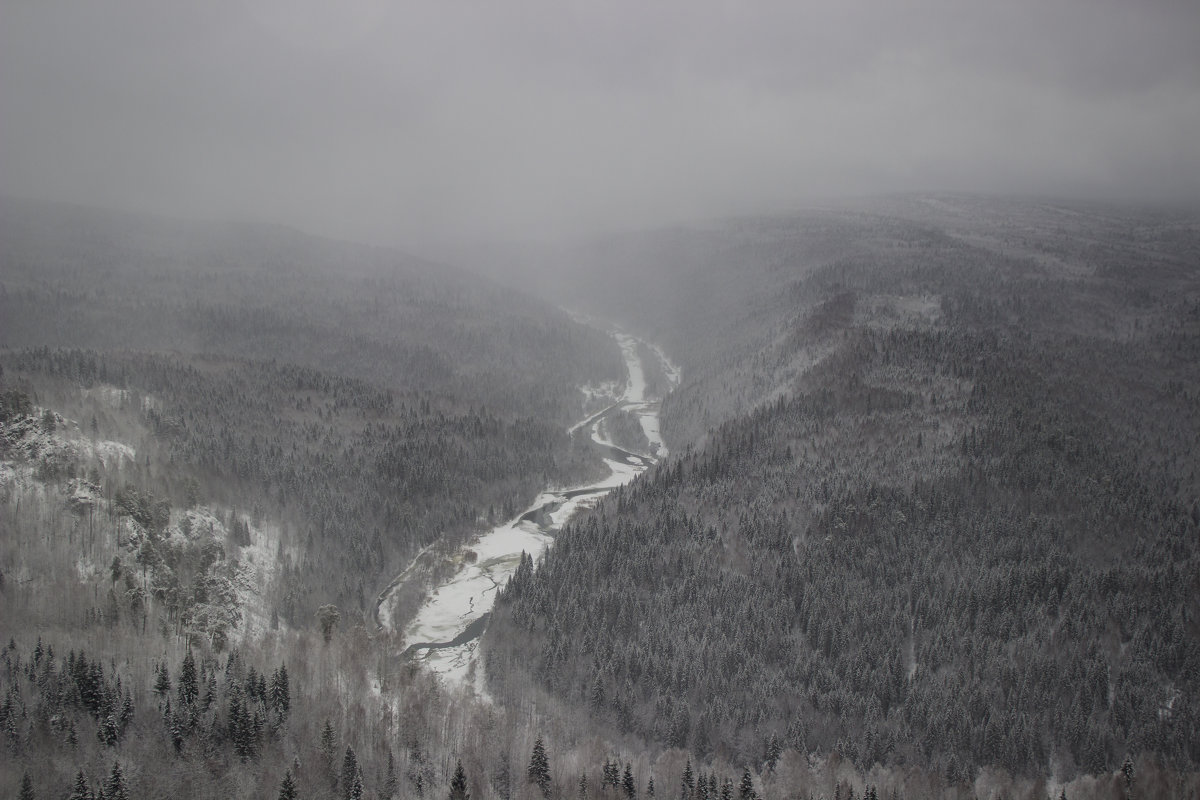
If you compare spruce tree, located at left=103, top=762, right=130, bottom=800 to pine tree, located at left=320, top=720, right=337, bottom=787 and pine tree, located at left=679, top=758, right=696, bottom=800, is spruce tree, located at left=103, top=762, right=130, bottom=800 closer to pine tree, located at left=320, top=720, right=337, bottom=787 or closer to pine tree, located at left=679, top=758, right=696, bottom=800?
pine tree, located at left=320, top=720, right=337, bottom=787

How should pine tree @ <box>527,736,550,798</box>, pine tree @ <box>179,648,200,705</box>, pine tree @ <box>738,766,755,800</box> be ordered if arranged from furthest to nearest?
1. pine tree @ <box>179,648,200,705</box>
2. pine tree @ <box>527,736,550,798</box>
3. pine tree @ <box>738,766,755,800</box>

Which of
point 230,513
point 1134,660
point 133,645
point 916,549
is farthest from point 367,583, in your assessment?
point 1134,660

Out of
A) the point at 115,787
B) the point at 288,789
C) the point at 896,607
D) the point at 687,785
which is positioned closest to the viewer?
the point at 115,787

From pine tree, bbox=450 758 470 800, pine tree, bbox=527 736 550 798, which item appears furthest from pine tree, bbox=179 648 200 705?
pine tree, bbox=527 736 550 798

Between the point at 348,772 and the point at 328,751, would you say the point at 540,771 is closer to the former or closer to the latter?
the point at 348,772

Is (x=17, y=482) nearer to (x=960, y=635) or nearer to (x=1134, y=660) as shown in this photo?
(x=960, y=635)

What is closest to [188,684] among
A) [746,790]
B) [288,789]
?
[288,789]
